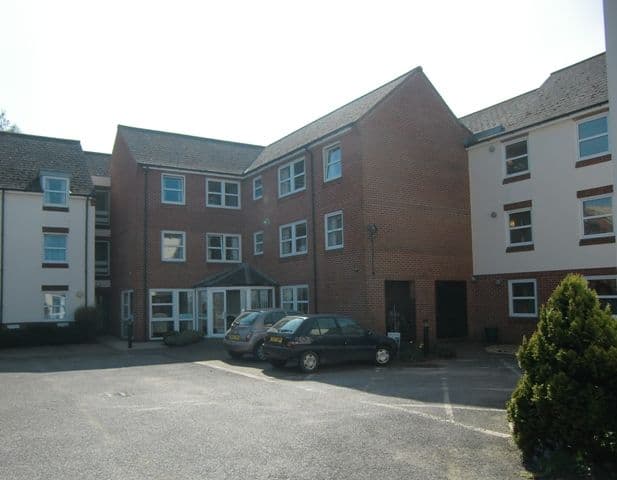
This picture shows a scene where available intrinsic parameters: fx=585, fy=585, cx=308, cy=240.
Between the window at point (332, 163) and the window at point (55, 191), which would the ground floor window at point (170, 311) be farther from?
the window at point (332, 163)

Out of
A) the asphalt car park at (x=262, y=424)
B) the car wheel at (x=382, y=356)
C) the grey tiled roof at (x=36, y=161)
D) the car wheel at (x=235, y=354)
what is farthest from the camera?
the grey tiled roof at (x=36, y=161)

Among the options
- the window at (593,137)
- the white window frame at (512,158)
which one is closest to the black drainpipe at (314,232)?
the white window frame at (512,158)

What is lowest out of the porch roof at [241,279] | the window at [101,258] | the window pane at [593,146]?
the porch roof at [241,279]

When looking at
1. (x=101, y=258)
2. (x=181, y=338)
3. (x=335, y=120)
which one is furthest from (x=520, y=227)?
(x=101, y=258)

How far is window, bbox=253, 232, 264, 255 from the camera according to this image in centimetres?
2697

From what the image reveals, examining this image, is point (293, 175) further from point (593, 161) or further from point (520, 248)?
point (593, 161)

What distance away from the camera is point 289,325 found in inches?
598

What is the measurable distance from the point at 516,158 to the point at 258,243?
12.1 meters

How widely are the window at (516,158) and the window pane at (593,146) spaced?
7.10ft

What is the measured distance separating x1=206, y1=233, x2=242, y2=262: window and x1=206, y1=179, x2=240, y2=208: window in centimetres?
150

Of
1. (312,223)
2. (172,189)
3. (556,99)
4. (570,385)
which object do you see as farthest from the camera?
(172,189)

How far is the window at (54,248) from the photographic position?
27.6 meters

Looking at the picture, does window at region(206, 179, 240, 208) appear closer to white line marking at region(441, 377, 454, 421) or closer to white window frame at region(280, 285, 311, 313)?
white window frame at region(280, 285, 311, 313)

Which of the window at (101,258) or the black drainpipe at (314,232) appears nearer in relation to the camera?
the black drainpipe at (314,232)
